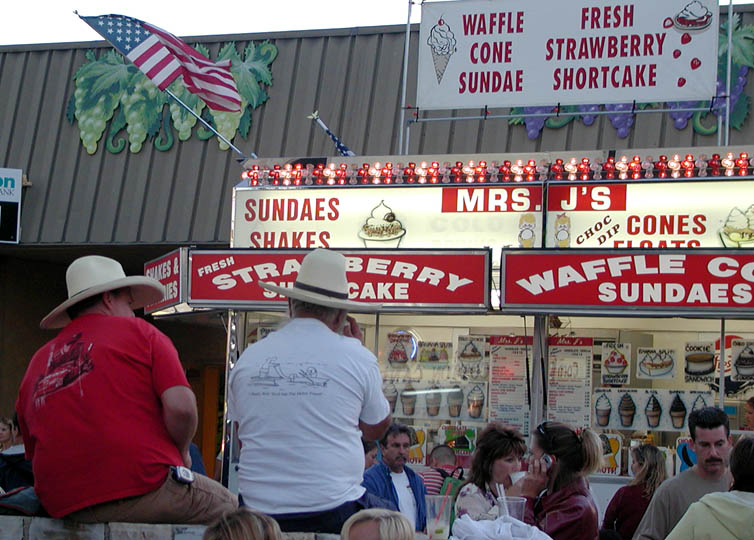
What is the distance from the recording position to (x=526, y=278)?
9125mm

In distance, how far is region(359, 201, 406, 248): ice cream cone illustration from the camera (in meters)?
10.0

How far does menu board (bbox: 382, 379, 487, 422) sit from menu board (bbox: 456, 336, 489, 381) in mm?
91

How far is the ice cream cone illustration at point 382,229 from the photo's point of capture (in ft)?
32.9

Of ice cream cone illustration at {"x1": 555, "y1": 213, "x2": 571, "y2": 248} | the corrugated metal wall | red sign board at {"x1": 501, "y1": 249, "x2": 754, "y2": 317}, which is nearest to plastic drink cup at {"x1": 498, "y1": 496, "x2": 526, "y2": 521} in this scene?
red sign board at {"x1": 501, "y1": 249, "x2": 754, "y2": 317}

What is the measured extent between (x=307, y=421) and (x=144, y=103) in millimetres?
12123

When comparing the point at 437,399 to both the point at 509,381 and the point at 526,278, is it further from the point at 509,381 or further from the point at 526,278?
the point at 526,278

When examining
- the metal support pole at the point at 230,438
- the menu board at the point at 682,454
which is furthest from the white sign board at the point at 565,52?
the menu board at the point at 682,454

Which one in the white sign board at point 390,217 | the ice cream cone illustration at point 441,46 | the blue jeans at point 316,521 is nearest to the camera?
the blue jeans at point 316,521

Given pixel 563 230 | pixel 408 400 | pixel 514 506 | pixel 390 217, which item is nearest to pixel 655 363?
pixel 563 230

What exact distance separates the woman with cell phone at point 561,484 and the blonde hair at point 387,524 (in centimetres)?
176

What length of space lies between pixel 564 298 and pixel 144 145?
27.4 ft

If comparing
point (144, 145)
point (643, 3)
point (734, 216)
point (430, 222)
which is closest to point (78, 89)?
point (144, 145)

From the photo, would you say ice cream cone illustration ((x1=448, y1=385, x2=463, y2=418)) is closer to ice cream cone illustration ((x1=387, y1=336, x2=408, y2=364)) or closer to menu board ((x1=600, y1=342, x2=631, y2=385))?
ice cream cone illustration ((x1=387, y1=336, x2=408, y2=364))

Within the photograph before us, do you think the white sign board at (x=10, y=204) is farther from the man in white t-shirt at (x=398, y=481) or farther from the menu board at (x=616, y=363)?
the man in white t-shirt at (x=398, y=481)
